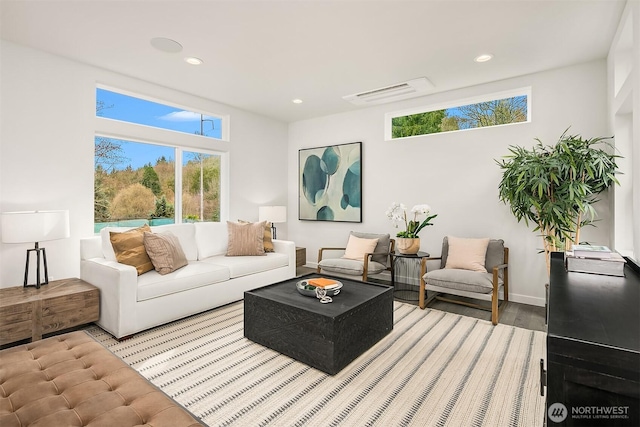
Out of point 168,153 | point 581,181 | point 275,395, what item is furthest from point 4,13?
point 581,181

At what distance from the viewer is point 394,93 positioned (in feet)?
14.3

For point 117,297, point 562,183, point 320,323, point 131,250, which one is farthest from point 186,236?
point 562,183

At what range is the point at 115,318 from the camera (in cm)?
278

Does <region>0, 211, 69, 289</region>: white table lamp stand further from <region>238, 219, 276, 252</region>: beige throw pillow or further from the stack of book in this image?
the stack of book

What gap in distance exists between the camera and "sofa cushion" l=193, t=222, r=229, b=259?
4.13 m

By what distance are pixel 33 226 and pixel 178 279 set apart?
4.11 feet

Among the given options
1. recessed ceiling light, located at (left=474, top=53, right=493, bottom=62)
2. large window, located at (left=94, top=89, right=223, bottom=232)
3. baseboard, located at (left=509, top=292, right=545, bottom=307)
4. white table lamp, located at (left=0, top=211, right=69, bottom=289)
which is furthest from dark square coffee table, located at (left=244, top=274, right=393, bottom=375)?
recessed ceiling light, located at (left=474, top=53, right=493, bottom=62)

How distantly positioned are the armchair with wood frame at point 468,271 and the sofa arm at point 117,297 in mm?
2902

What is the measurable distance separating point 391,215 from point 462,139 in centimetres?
145

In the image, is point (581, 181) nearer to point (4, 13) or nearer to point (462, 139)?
point (462, 139)

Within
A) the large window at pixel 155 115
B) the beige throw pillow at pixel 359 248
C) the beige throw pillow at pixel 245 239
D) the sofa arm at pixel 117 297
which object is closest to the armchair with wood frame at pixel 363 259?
the beige throw pillow at pixel 359 248

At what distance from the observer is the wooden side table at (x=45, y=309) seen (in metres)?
2.47

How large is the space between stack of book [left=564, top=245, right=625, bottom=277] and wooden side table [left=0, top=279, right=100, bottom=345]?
3652 millimetres

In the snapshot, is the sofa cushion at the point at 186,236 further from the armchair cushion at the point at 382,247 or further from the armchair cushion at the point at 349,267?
the armchair cushion at the point at 382,247
